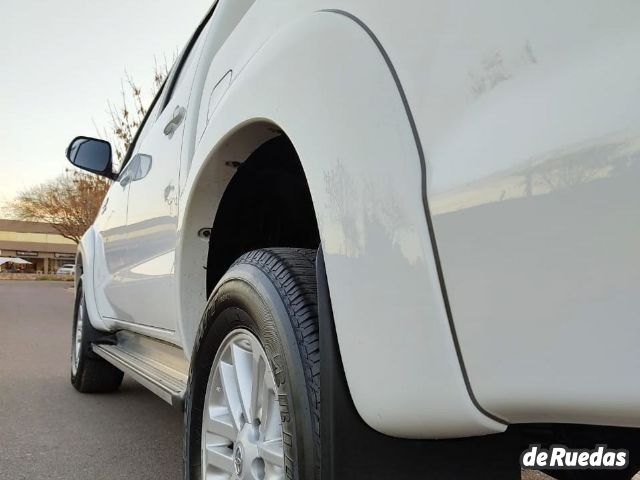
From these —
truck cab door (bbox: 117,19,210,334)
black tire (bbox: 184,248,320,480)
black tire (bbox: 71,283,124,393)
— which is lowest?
black tire (bbox: 71,283,124,393)

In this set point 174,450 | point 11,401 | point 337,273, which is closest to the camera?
point 337,273

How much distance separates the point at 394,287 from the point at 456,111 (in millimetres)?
317

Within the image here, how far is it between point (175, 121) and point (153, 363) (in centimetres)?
115

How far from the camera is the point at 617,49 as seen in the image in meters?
0.83

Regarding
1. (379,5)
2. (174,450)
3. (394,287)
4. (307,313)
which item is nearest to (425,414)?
(394,287)

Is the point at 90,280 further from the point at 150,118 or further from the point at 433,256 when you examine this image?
the point at 433,256

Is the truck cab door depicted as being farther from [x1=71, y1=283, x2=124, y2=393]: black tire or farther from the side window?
[x1=71, y1=283, x2=124, y2=393]: black tire

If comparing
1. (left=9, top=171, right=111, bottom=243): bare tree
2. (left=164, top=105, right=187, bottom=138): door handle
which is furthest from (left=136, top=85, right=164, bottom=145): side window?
(left=9, top=171, right=111, bottom=243): bare tree

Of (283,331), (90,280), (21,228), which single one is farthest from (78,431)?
(21,228)

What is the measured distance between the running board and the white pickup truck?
43 cm

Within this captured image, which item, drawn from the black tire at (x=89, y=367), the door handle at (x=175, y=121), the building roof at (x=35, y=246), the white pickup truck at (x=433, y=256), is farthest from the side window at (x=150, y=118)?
the building roof at (x=35, y=246)

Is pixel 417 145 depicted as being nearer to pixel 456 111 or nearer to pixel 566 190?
pixel 456 111

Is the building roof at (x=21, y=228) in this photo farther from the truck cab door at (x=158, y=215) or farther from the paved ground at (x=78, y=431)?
the truck cab door at (x=158, y=215)

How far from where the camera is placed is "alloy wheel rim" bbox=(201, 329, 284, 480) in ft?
4.89
